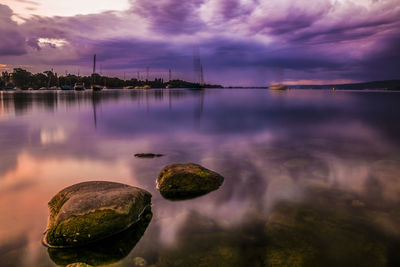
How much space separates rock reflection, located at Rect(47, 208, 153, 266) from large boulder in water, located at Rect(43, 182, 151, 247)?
14cm

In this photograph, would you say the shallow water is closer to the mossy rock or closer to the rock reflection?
the rock reflection

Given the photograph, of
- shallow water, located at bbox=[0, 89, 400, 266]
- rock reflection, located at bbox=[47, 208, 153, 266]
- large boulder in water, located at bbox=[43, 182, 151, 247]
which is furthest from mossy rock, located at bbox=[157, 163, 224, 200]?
rock reflection, located at bbox=[47, 208, 153, 266]

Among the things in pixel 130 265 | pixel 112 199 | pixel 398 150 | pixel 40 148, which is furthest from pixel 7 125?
pixel 398 150

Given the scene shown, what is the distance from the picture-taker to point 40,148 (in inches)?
608

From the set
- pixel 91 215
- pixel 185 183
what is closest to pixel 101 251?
pixel 91 215

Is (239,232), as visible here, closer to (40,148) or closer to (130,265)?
(130,265)

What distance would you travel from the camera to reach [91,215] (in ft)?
19.4

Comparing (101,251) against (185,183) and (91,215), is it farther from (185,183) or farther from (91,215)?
(185,183)

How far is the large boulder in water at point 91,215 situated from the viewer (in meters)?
5.66

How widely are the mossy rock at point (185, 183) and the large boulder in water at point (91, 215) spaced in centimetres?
147

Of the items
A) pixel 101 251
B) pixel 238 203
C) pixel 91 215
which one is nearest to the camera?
pixel 101 251

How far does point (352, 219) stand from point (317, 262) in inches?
99.5

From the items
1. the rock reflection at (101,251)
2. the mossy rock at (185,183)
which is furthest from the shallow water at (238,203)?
the mossy rock at (185,183)

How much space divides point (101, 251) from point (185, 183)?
367 centimetres
